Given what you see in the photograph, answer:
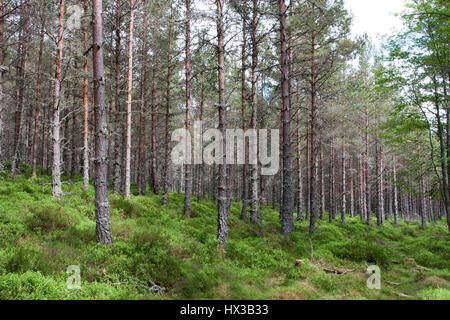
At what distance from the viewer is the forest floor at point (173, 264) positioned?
4797 mm

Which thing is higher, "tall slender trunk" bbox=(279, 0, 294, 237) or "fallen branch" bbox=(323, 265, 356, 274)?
"tall slender trunk" bbox=(279, 0, 294, 237)

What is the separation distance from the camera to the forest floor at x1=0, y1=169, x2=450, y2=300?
480 cm

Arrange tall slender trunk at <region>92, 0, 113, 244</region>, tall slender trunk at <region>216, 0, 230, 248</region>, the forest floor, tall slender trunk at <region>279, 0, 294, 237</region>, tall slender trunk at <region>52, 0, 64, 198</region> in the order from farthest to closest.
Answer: tall slender trunk at <region>52, 0, 64, 198</region> < tall slender trunk at <region>279, 0, 294, 237</region> < tall slender trunk at <region>216, 0, 230, 248</region> < tall slender trunk at <region>92, 0, 113, 244</region> < the forest floor

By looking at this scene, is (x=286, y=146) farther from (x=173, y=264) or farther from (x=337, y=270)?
(x=173, y=264)

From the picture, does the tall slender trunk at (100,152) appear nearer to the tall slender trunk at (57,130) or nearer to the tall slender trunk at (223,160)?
the tall slender trunk at (223,160)

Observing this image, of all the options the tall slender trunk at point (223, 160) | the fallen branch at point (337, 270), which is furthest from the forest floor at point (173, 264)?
the tall slender trunk at point (223, 160)

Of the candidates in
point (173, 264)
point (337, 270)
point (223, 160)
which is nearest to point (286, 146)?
point (223, 160)

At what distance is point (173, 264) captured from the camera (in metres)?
5.87

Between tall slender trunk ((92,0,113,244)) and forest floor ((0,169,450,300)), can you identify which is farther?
tall slender trunk ((92,0,113,244))

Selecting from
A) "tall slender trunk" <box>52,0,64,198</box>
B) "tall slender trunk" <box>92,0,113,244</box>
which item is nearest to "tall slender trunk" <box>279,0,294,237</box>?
"tall slender trunk" <box>92,0,113,244</box>

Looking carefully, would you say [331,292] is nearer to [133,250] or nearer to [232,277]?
[232,277]

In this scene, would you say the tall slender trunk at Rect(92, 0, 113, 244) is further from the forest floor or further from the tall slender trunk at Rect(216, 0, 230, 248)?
the tall slender trunk at Rect(216, 0, 230, 248)

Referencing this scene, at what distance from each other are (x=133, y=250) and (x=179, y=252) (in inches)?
50.1

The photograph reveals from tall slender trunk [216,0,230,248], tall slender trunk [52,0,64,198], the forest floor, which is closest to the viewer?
the forest floor
